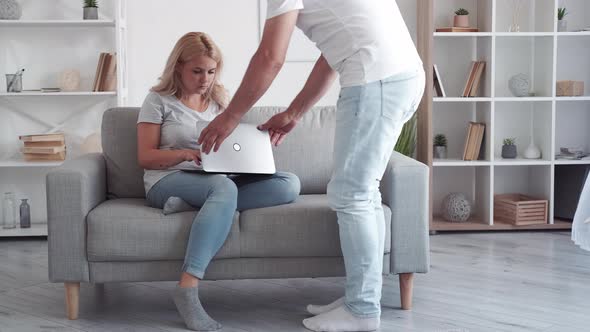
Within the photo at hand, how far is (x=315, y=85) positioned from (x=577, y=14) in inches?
103

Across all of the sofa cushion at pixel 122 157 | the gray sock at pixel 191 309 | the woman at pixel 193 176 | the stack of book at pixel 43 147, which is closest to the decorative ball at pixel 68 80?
the stack of book at pixel 43 147

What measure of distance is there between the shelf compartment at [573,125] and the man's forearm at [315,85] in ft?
8.13

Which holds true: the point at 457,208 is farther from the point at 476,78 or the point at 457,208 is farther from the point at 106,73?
the point at 106,73

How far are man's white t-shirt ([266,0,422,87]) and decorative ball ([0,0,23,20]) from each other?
2372mm

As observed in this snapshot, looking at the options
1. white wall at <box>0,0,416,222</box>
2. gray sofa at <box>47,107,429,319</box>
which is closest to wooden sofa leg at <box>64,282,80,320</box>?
gray sofa at <box>47,107,429,319</box>

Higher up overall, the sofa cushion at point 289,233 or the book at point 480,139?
the book at point 480,139

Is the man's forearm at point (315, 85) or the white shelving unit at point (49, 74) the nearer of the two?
the man's forearm at point (315, 85)

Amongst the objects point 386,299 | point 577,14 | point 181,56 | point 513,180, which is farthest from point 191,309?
point 577,14

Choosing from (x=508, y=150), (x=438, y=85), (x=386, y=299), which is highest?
(x=438, y=85)

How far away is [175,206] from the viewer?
2908 millimetres

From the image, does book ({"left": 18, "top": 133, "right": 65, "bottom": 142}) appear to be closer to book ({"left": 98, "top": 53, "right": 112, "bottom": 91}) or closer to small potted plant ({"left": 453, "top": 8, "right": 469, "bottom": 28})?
book ({"left": 98, "top": 53, "right": 112, "bottom": 91})

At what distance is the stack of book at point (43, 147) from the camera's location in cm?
439

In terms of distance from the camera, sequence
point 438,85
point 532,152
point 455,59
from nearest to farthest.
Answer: point 438,85
point 532,152
point 455,59

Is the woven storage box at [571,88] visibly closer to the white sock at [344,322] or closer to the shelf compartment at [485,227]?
the shelf compartment at [485,227]
